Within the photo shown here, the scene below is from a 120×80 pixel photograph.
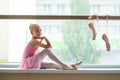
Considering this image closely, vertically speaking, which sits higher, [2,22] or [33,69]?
[2,22]

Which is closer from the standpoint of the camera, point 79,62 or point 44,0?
point 79,62

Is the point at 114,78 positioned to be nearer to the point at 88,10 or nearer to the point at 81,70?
the point at 81,70

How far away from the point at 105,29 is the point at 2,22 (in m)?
0.80

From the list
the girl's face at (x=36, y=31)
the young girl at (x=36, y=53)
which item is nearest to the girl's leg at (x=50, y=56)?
the young girl at (x=36, y=53)

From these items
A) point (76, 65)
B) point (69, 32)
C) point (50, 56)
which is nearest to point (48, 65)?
point (50, 56)

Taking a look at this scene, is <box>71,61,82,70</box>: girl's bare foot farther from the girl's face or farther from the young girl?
the girl's face

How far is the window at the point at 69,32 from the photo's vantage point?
6.75 feet

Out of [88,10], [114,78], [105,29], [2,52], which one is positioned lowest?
[114,78]

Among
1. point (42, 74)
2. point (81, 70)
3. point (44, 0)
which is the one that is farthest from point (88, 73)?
point (44, 0)

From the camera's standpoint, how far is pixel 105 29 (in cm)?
208

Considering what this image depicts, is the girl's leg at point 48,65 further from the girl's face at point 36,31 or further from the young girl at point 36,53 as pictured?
the girl's face at point 36,31

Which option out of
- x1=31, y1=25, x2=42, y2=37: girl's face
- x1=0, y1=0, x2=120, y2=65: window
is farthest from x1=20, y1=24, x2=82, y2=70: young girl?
x1=0, y1=0, x2=120, y2=65: window

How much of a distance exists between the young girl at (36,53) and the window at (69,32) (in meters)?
0.19

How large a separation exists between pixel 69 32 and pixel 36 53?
0.34 metres
